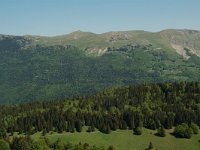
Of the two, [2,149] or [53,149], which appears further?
[53,149]

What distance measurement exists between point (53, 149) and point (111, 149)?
27.1 m

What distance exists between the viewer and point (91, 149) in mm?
189000

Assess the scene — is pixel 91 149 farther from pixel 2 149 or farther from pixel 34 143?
pixel 2 149

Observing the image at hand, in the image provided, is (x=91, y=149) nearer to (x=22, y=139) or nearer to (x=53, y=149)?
(x=53, y=149)

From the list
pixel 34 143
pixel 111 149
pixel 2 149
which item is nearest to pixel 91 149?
pixel 111 149

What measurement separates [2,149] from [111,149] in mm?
47049

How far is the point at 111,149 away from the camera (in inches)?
7456

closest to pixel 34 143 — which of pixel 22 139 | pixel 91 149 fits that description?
pixel 22 139

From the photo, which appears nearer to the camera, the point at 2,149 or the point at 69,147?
the point at 2,149

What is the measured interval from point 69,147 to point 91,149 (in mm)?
11050

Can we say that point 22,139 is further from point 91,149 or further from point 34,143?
point 91,149

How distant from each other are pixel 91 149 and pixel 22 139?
100ft

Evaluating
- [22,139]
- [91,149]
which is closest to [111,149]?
[91,149]

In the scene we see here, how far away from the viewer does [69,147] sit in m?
194
